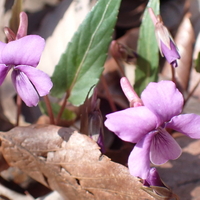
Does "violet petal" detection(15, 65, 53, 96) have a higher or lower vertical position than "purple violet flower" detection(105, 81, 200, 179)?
higher

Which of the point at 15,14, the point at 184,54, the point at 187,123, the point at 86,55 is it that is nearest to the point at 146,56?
the point at 86,55

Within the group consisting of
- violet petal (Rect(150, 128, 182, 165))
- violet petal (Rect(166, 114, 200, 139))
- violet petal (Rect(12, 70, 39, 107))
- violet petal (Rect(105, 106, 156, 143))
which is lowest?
violet petal (Rect(150, 128, 182, 165))

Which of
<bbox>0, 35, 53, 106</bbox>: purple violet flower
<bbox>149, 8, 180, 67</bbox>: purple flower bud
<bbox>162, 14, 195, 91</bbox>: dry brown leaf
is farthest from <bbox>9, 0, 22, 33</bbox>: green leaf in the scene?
<bbox>162, 14, 195, 91</bbox>: dry brown leaf

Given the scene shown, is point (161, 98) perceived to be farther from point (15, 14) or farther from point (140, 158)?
point (15, 14)

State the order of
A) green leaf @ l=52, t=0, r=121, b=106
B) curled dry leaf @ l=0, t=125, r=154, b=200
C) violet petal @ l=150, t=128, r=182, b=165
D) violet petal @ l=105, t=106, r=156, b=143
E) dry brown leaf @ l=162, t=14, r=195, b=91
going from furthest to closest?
dry brown leaf @ l=162, t=14, r=195, b=91 < green leaf @ l=52, t=0, r=121, b=106 < curled dry leaf @ l=0, t=125, r=154, b=200 < violet petal @ l=150, t=128, r=182, b=165 < violet petal @ l=105, t=106, r=156, b=143

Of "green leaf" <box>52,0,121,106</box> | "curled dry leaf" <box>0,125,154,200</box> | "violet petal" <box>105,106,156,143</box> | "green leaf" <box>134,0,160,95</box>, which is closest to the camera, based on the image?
"violet petal" <box>105,106,156,143</box>

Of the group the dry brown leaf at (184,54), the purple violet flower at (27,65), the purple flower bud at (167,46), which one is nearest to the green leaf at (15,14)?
the purple violet flower at (27,65)

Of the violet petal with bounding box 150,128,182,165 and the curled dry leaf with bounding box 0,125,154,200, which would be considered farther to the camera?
Result: the curled dry leaf with bounding box 0,125,154,200

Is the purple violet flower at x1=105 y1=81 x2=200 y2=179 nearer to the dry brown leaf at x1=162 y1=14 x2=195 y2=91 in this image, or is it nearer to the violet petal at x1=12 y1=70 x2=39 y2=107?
the violet petal at x1=12 y1=70 x2=39 y2=107
